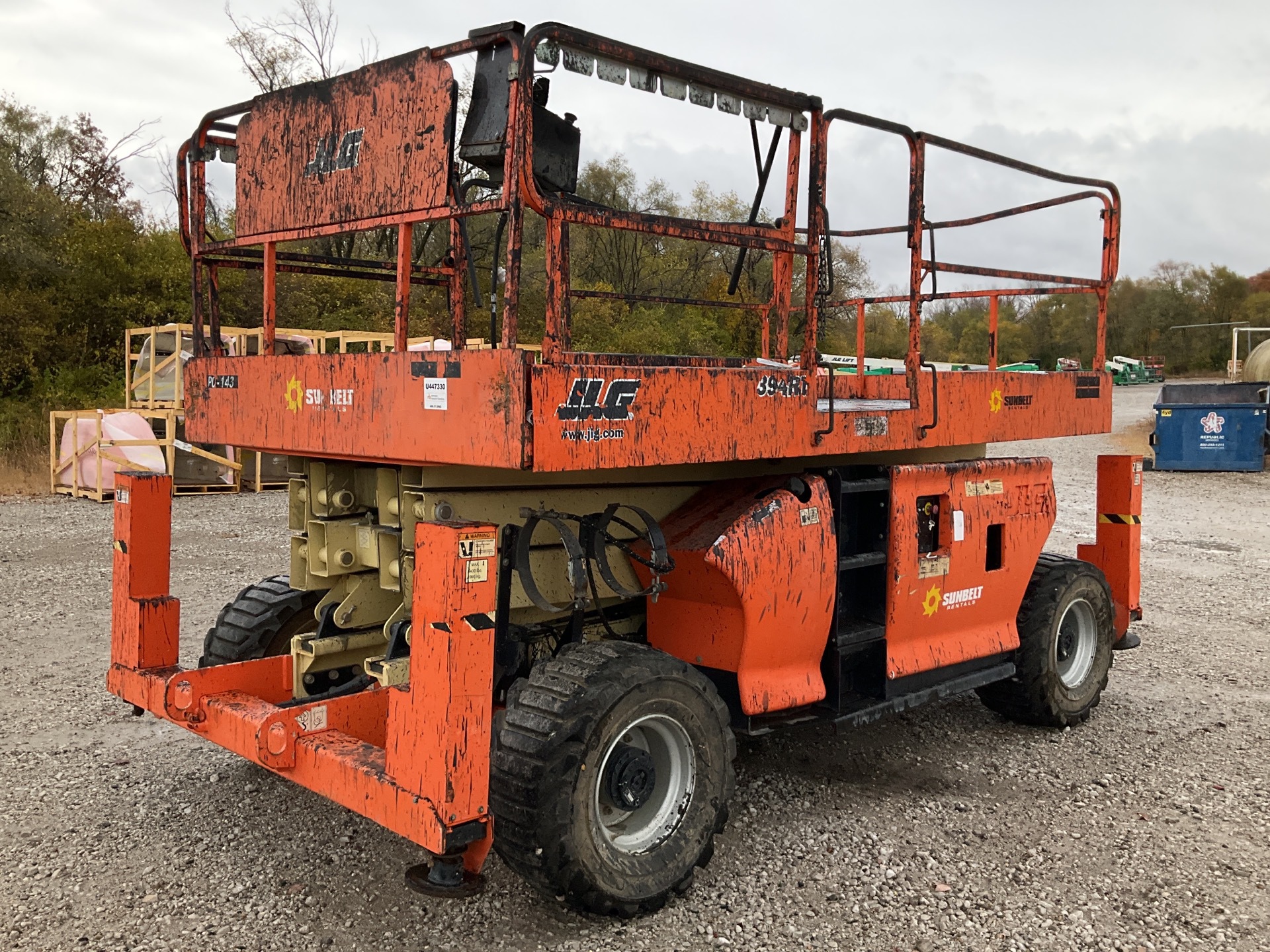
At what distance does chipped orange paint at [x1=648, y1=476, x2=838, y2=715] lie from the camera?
13.0 ft

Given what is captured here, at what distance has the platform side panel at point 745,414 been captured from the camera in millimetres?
3258

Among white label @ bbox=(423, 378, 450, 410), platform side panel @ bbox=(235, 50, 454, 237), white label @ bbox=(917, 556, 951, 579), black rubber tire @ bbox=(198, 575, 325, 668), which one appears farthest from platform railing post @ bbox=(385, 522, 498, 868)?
white label @ bbox=(917, 556, 951, 579)

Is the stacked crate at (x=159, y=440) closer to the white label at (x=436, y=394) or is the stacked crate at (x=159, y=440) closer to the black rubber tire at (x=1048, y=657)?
the black rubber tire at (x=1048, y=657)

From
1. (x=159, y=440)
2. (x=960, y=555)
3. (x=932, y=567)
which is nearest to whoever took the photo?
(x=932, y=567)

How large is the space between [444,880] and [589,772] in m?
0.53

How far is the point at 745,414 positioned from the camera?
378cm

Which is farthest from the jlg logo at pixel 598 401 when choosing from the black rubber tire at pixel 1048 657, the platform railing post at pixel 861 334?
the black rubber tire at pixel 1048 657

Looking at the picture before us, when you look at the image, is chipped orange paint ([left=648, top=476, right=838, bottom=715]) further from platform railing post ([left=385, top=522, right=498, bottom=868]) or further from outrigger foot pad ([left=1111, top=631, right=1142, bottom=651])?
outrigger foot pad ([left=1111, top=631, right=1142, bottom=651])

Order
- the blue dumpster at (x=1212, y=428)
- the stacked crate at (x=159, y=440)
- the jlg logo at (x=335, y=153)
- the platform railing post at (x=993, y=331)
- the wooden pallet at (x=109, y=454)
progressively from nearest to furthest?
1. the jlg logo at (x=335, y=153)
2. the platform railing post at (x=993, y=331)
3. the wooden pallet at (x=109, y=454)
4. the stacked crate at (x=159, y=440)
5. the blue dumpster at (x=1212, y=428)

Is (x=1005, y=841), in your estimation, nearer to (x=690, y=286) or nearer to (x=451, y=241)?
(x=451, y=241)

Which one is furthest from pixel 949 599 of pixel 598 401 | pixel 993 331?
pixel 598 401

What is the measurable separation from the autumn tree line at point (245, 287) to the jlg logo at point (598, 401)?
2.60 feet

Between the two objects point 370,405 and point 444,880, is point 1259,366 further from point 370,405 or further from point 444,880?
point 444,880

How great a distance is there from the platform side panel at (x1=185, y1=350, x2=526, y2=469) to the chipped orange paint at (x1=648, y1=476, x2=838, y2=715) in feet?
3.40
